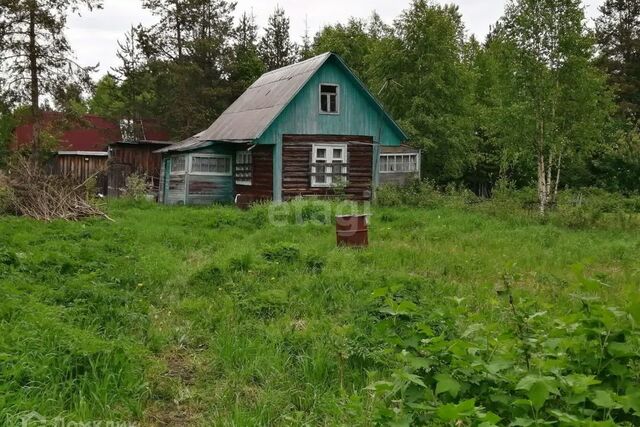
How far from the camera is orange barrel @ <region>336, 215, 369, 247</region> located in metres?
10.1

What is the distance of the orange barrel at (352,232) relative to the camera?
10.1m

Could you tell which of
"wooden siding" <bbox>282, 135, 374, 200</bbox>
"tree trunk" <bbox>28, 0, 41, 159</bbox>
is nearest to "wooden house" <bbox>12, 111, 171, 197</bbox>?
"tree trunk" <bbox>28, 0, 41, 159</bbox>

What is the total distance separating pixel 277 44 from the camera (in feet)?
133

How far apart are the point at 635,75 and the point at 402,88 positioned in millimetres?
16229

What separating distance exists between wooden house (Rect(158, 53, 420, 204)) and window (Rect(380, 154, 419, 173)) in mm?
7129

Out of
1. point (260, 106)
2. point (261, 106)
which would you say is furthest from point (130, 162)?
point (261, 106)

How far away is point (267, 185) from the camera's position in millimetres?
19812

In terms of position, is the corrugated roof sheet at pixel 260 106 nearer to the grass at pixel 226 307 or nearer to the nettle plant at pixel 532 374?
the grass at pixel 226 307

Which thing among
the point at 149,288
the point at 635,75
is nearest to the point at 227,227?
the point at 149,288

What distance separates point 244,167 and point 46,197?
8.24 meters

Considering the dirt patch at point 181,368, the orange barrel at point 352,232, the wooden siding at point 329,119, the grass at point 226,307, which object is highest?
the wooden siding at point 329,119

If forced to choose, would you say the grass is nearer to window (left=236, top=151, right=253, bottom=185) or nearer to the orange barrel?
the orange barrel

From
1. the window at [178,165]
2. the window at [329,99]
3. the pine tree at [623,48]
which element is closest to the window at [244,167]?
the window at [178,165]

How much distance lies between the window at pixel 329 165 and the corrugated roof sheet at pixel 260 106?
7.07ft
